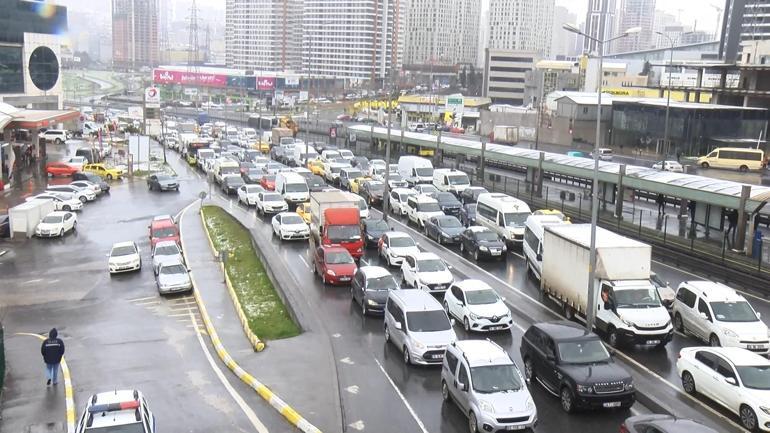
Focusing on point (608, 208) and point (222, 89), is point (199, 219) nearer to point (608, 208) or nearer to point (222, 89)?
point (608, 208)

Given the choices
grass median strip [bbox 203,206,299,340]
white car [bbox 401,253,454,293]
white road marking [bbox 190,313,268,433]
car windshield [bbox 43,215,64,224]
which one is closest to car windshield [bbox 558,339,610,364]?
white road marking [bbox 190,313,268,433]

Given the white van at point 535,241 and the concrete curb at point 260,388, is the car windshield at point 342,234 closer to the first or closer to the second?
the white van at point 535,241

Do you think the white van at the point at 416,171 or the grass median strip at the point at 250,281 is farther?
the white van at the point at 416,171

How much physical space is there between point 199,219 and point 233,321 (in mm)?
20157

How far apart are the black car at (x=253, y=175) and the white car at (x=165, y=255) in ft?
70.6

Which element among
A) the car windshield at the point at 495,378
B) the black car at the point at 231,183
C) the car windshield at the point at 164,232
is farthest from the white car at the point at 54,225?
the car windshield at the point at 495,378

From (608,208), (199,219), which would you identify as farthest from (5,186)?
(608,208)

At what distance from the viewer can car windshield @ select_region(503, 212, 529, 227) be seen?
33438 millimetres

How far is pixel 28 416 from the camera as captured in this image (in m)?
16.5

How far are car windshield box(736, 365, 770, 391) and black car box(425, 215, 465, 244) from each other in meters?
18.7

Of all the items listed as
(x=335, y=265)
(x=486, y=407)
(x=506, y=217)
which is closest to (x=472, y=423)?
(x=486, y=407)

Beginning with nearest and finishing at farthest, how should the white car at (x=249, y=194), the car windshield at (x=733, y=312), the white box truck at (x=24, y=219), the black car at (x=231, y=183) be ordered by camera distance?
the car windshield at (x=733, y=312) → the white box truck at (x=24, y=219) → the white car at (x=249, y=194) → the black car at (x=231, y=183)

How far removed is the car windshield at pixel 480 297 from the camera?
22.1m

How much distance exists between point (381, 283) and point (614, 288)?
287 inches
